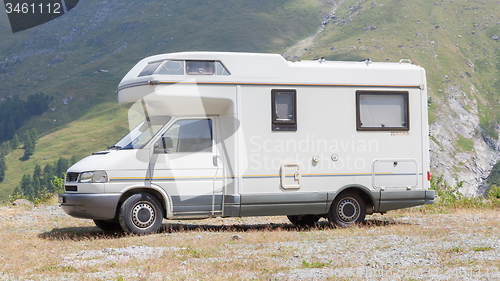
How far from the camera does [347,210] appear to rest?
1094cm

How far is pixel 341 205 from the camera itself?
35.7 ft

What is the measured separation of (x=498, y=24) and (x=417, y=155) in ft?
608

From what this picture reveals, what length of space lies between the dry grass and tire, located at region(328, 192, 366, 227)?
0.33 meters

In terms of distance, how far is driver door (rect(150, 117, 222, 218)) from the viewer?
980cm

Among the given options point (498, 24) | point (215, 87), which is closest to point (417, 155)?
point (215, 87)

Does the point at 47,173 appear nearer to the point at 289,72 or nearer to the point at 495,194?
the point at 495,194

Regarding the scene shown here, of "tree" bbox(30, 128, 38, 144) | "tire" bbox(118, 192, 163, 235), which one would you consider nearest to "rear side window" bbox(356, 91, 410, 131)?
"tire" bbox(118, 192, 163, 235)

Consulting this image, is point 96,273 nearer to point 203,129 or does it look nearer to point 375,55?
point 203,129

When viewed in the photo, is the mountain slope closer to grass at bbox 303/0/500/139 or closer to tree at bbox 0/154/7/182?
grass at bbox 303/0/500/139

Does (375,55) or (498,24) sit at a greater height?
(498,24)

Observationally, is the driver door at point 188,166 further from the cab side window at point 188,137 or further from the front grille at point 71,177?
the front grille at point 71,177

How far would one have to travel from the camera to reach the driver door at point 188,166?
9805 millimetres

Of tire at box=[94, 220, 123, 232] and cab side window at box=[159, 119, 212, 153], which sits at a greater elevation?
cab side window at box=[159, 119, 212, 153]

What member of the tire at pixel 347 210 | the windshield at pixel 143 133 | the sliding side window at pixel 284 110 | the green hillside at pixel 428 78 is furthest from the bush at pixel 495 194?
the green hillside at pixel 428 78
